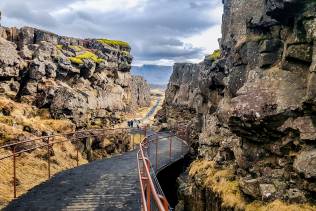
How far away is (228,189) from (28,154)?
11259mm

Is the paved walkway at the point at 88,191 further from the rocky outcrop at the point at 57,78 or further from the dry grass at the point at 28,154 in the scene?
the rocky outcrop at the point at 57,78

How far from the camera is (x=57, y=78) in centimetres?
3238

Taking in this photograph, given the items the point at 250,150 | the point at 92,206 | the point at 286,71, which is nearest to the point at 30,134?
the point at 92,206

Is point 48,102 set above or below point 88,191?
above

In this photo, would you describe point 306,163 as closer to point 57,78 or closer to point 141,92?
point 57,78

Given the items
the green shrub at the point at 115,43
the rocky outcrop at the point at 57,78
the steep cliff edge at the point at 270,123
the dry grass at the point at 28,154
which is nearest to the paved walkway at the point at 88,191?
the dry grass at the point at 28,154

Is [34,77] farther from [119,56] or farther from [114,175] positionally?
[119,56]

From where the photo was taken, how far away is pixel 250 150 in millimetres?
17781

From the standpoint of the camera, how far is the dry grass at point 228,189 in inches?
538

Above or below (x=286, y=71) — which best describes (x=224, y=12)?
above

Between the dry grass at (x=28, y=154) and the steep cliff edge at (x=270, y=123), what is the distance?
8731 mm

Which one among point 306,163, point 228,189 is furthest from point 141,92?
point 306,163

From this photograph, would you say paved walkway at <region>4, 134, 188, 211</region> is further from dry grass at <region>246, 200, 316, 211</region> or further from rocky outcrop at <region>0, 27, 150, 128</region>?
rocky outcrop at <region>0, 27, 150, 128</region>

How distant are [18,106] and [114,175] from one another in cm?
1206
